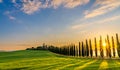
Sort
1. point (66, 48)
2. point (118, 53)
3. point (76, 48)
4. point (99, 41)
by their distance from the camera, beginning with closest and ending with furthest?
point (118, 53) → point (99, 41) → point (76, 48) → point (66, 48)

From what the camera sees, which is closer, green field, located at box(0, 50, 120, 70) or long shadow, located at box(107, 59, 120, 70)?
long shadow, located at box(107, 59, 120, 70)

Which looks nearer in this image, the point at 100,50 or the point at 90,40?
the point at 100,50

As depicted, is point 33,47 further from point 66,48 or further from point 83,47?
point 83,47

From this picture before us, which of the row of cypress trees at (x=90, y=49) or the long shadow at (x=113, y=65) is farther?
the row of cypress trees at (x=90, y=49)

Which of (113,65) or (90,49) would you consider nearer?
(113,65)

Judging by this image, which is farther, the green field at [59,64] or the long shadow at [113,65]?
the green field at [59,64]

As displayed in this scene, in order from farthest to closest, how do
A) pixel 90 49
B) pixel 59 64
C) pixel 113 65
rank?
pixel 90 49 < pixel 59 64 < pixel 113 65

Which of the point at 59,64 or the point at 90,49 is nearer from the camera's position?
the point at 59,64

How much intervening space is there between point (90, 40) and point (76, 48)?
14.8 metres

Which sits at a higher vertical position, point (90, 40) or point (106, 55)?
point (90, 40)

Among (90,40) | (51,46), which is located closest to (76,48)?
(90,40)

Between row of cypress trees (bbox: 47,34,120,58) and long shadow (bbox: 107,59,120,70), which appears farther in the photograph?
row of cypress trees (bbox: 47,34,120,58)

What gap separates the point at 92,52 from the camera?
11106 cm

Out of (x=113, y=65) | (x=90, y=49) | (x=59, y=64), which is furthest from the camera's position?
(x=90, y=49)
